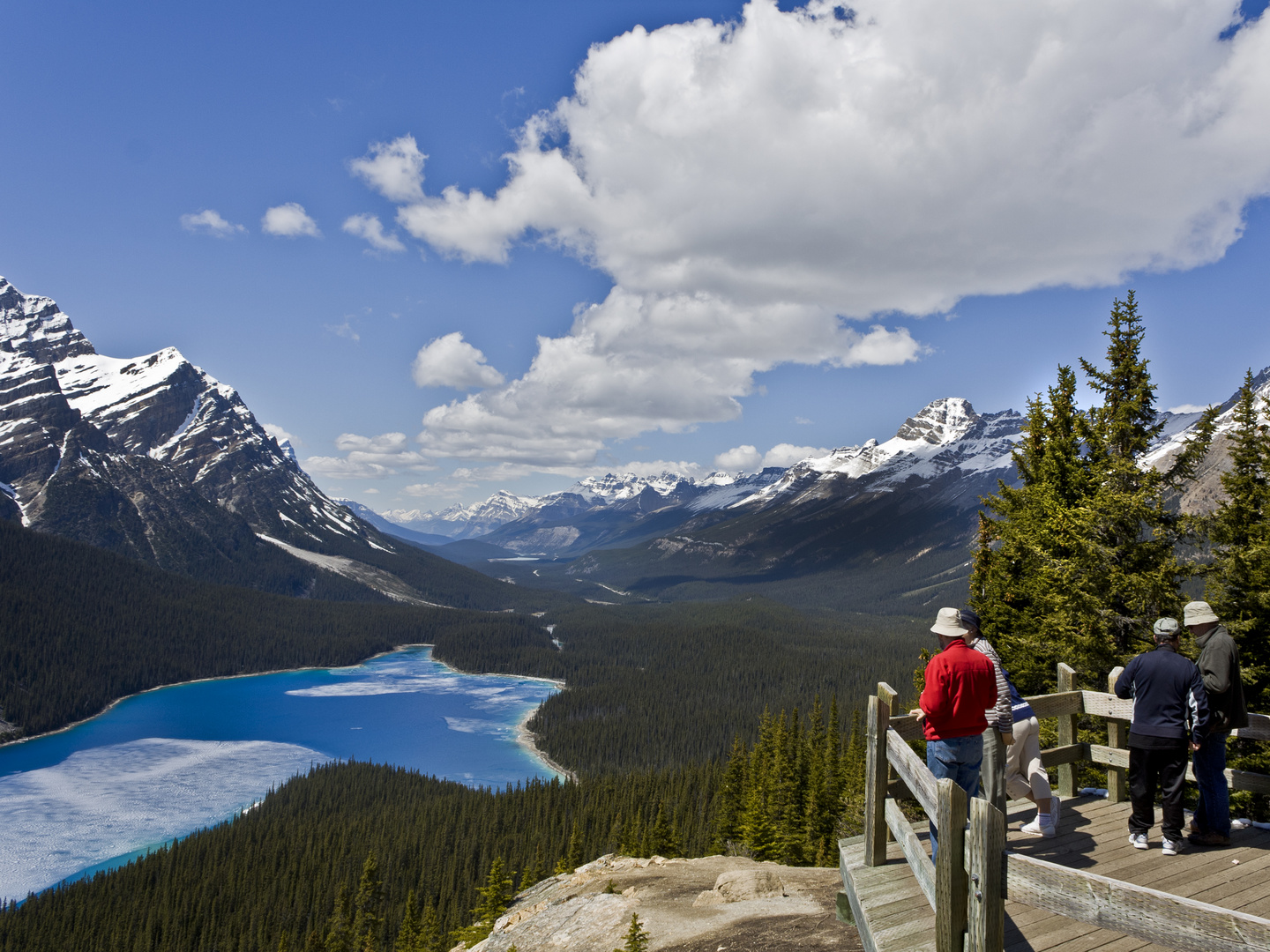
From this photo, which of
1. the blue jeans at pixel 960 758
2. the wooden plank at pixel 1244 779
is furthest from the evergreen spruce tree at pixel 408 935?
the wooden plank at pixel 1244 779

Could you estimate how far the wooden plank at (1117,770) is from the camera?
10.9 metres

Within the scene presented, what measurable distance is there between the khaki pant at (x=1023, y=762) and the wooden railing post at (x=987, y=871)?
4628 mm

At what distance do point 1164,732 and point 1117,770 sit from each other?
6.62 feet

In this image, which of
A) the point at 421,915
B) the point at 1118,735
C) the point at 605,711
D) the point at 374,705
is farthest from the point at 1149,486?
the point at 374,705

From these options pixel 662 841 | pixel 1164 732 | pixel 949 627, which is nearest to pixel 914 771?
pixel 949 627

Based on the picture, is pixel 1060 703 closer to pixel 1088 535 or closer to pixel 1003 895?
pixel 1003 895

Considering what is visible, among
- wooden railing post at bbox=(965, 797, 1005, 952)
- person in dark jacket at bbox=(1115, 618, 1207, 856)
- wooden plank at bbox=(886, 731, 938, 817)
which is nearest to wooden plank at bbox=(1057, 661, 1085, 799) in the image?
person in dark jacket at bbox=(1115, 618, 1207, 856)

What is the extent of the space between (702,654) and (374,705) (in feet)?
298

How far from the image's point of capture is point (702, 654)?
19638cm

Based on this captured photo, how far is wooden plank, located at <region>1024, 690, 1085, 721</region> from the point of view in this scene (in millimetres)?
11188

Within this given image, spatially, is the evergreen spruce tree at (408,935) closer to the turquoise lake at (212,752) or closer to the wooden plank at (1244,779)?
the wooden plank at (1244,779)

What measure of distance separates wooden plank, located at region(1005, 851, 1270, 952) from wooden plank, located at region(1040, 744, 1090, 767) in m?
6.10

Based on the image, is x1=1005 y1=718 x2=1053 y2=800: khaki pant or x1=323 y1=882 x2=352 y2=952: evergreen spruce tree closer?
x1=1005 y1=718 x2=1053 y2=800: khaki pant

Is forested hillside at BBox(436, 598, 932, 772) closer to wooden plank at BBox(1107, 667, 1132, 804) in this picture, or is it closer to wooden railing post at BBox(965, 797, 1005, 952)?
wooden plank at BBox(1107, 667, 1132, 804)
